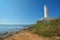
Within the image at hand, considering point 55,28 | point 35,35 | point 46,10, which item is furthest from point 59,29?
point 46,10

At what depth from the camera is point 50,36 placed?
14219 millimetres

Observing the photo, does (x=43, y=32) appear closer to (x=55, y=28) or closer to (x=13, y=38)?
(x=55, y=28)

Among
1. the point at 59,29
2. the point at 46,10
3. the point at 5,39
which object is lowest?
the point at 5,39

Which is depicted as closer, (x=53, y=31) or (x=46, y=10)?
(x=53, y=31)

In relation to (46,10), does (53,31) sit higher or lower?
lower

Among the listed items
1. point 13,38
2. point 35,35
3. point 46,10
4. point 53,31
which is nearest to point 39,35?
point 35,35

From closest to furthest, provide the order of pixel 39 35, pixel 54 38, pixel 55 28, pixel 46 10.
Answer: pixel 54 38
pixel 39 35
pixel 55 28
pixel 46 10

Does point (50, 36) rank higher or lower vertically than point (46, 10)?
lower

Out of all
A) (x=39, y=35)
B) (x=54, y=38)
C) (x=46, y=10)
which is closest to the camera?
(x=54, y=38)

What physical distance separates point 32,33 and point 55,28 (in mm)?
2590

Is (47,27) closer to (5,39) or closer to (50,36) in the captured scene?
(50,36)

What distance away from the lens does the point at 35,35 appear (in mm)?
14883

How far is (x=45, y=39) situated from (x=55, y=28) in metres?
2.78

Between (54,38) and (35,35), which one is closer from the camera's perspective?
(54,38)
